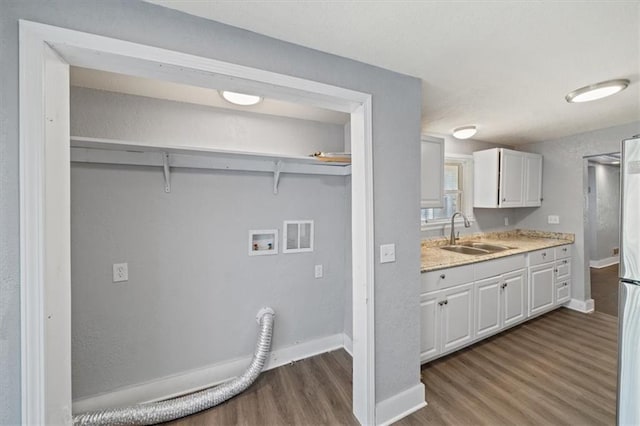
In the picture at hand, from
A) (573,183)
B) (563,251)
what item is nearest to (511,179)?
(573,183)

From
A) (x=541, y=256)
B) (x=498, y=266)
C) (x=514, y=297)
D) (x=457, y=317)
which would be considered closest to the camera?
(x=457, y=317)

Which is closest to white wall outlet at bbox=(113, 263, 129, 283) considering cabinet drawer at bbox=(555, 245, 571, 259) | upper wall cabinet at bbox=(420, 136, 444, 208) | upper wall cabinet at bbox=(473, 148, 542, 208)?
upper wall cabinet at bbox=(420, 136, 444, 208)

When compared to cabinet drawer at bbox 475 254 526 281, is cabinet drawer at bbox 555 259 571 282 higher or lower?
lower

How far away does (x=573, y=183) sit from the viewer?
317cm

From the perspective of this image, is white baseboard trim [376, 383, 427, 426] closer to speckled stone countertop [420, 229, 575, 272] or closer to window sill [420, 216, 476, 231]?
speckled stone countertop [420, 229, 575, 272]

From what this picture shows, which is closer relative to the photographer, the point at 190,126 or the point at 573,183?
the point at 190,126

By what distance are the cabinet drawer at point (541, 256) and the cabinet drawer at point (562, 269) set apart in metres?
0.17

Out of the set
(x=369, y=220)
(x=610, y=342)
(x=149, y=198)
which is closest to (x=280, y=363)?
(x=369, y=220)

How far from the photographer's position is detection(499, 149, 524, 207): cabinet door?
3.07 metres

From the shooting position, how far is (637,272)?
46.0 inches

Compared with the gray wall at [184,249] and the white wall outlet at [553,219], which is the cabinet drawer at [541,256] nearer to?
the white wall outlet at [553,219]

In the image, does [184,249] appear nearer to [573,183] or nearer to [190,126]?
[190,126]

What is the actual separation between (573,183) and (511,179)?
0.80m

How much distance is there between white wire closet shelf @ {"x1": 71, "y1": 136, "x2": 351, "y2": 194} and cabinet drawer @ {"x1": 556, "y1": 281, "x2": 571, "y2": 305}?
3159 mm
